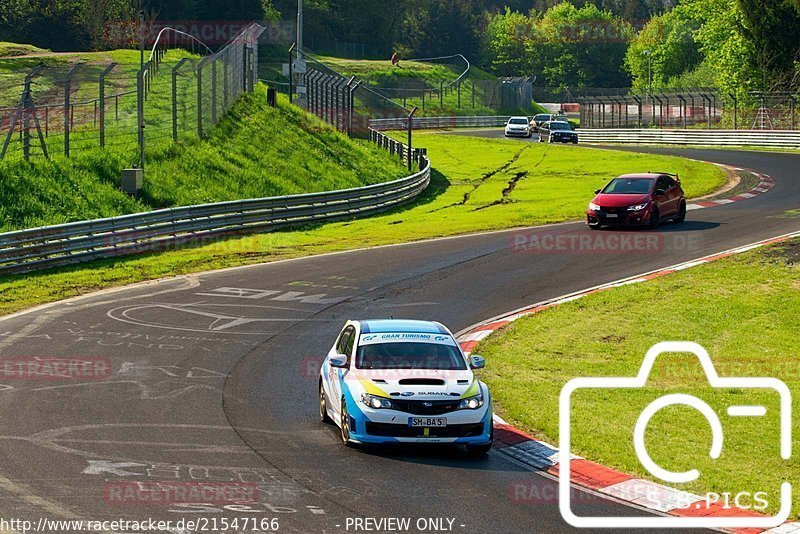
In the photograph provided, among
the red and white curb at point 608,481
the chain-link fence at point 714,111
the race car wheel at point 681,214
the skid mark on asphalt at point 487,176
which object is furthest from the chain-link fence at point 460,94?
the red and white curb at point 608,481

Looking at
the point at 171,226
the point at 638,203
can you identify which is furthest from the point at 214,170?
the point at 638,203

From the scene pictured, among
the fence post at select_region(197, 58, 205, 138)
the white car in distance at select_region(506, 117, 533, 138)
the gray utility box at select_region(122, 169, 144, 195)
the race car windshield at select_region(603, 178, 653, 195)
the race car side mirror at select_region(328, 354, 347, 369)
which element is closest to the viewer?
the race car side mirror at select_region(328, 354, 347, 369)

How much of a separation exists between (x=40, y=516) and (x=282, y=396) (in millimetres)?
6008

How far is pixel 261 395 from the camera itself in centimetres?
1611

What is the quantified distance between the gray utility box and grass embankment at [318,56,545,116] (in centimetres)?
6826

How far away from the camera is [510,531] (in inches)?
413

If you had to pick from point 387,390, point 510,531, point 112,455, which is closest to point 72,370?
point 112,455

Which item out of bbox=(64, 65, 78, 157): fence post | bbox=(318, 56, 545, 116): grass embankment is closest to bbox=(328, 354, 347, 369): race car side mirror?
bbox=(64, 65, 78, 157): fence post

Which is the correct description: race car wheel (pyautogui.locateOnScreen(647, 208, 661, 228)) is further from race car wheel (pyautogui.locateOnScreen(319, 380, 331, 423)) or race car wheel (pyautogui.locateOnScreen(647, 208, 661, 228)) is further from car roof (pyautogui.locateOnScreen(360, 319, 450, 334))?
race car wheel (pyautogui.locateOnScreen(319, 380, 331, 423))

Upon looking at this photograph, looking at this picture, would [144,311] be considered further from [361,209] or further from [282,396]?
[361,209]

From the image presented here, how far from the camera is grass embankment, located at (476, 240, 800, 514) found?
13484 millimetres

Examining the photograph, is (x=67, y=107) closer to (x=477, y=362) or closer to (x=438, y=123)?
(x=477, y=362)

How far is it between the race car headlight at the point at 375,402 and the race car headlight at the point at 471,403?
85cm

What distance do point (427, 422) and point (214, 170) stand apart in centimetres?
2840
